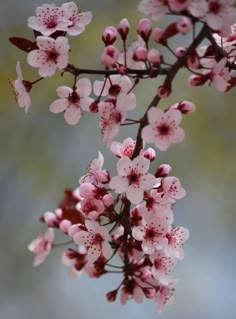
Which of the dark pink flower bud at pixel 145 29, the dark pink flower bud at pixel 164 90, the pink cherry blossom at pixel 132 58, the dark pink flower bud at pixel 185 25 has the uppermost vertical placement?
the dark pink flower bud at pixel 185 25

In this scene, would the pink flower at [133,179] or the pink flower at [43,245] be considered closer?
the pink flower at [133,179]

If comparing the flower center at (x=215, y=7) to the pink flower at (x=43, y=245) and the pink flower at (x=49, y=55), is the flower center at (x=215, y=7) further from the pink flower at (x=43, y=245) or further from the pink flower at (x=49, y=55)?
the pink flower at (x=43, y=245)

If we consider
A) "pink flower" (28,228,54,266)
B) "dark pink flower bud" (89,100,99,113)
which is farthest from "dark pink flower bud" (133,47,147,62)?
"pink flower" (28,228,54,266)

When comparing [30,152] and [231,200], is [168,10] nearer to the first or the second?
[30,152]

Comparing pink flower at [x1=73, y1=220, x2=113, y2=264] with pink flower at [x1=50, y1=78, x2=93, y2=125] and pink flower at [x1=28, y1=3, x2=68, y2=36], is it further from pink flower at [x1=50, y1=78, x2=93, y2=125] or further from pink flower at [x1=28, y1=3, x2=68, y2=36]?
pink flower at [x1=28, y1=3, x2=68, y2=36]

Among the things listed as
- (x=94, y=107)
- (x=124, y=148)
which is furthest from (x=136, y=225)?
(x=94, y=107)

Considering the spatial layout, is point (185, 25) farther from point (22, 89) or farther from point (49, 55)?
point (22, 89)

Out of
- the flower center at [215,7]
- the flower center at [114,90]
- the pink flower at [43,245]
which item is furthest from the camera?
the pink flower at [43,245]

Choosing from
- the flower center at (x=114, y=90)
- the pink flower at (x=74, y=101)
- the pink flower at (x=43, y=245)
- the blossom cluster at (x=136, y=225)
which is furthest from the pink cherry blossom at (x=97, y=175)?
the pink flower at (x=43, y=245)

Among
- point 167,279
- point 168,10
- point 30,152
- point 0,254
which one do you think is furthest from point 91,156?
point 168,10
